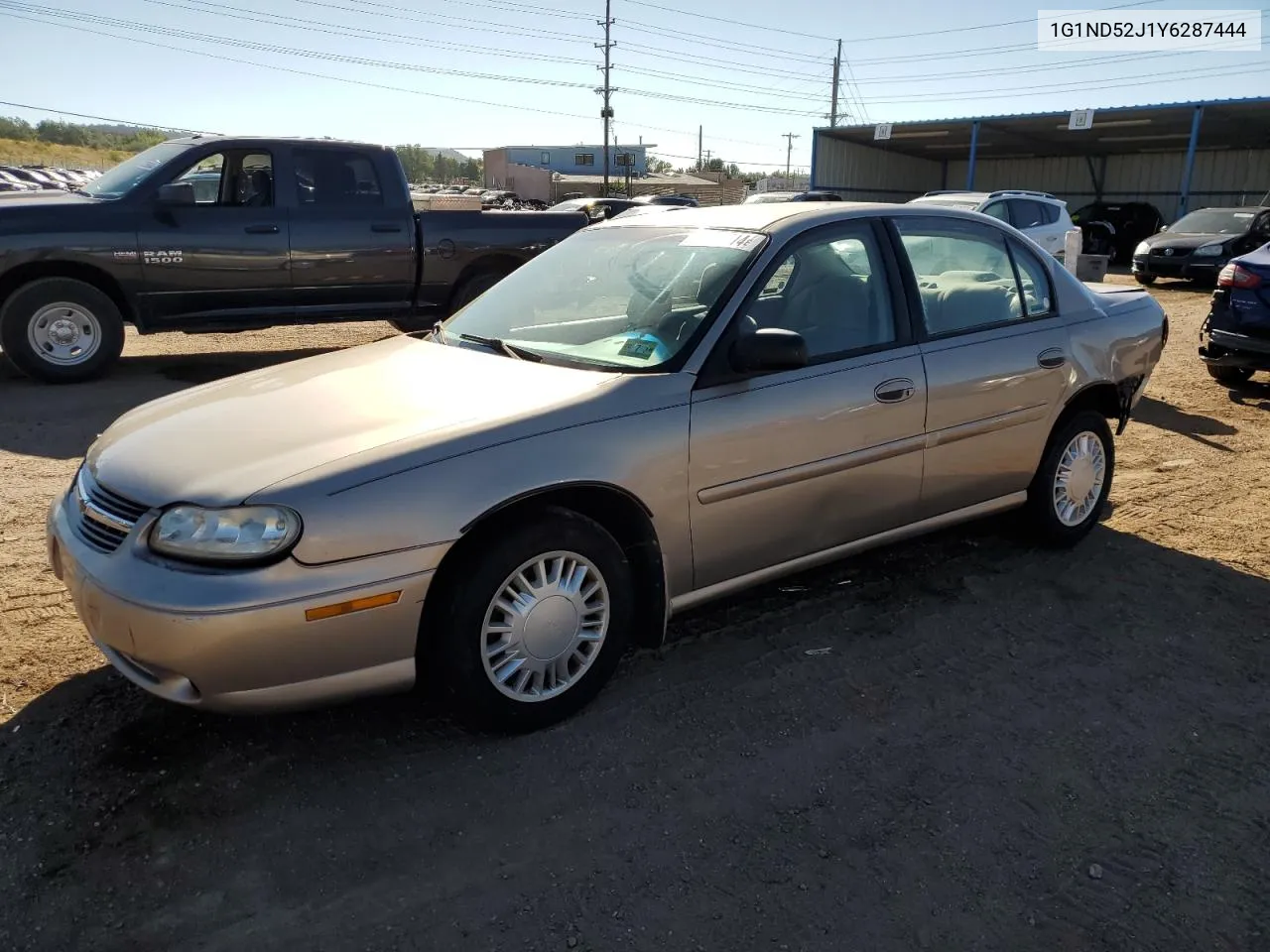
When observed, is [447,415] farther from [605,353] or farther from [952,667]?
[952,667]

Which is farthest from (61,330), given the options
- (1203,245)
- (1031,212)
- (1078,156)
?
(1078,156)

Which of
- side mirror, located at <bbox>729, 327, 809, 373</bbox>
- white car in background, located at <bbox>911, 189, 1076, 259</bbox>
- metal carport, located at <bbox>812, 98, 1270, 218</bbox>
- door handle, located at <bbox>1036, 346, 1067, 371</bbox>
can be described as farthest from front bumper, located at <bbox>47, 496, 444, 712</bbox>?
metal carport, located at <bbox>812, 98, 1270, 218</bbox>

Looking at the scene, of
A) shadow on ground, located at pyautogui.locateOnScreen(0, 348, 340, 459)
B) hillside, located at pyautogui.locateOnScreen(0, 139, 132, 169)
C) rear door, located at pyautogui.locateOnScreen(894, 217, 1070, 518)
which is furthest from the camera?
hillside, located at pyautogui.locateOnScreen(0, 139, 132, 169)

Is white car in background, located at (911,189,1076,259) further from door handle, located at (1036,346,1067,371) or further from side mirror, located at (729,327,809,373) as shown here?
side mirror, located at (729,327,809,373)

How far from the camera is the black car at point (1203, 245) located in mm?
17625

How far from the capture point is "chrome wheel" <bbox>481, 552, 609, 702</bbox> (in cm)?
294

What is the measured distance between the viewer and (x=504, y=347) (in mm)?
3676

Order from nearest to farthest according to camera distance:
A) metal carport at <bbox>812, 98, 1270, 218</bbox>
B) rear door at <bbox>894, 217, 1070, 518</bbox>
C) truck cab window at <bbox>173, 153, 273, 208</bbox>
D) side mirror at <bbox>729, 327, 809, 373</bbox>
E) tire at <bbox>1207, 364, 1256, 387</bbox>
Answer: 1. side mirror at <bbox>729, 327, 809, 373</bbox>
2. rear door at <bbox>894, 217, 1070, 518</bbox>
3. truck cab window at <bbox>173, 153, 273, 208</bbox>
4. tire at <bbox>1207, 364, 1256, 387</bbox>
5. metal carport at <bbox>812, 98, 1270, 218</bbox>

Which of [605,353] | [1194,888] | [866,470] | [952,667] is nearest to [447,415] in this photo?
[605,353]

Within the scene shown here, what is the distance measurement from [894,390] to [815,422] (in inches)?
17.8

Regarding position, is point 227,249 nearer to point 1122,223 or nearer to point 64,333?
point 64,333

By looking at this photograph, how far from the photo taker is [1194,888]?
2453 millimetres

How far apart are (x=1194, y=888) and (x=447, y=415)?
2.42m

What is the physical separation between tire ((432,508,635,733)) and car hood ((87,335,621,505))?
36 centimetres
